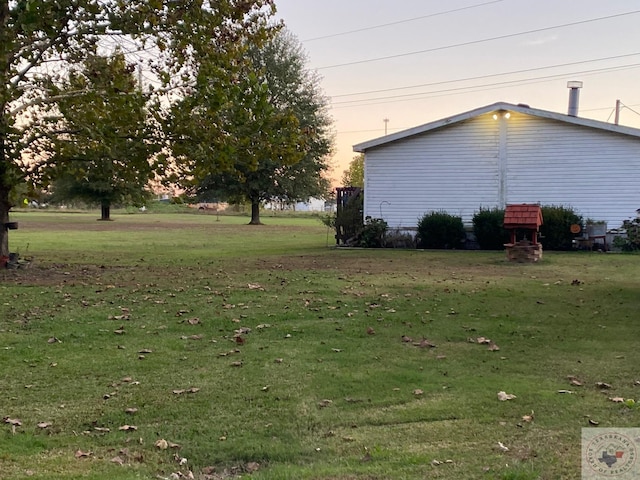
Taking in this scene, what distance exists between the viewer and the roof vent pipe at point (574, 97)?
69.4 ft

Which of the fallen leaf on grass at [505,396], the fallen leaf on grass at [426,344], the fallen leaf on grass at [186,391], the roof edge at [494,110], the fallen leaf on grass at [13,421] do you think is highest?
the roof edge at [494,110]

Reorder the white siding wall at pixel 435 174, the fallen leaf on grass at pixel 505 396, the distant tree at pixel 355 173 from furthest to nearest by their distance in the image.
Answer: the distant tree at pixel 355 173 < the white siding wall at pixel 435 174 < the fallen leaf on grass at pixel 505 396

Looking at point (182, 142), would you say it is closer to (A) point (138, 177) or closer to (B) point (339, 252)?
(A) point (138, 177)

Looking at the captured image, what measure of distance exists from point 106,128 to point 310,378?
8.29m

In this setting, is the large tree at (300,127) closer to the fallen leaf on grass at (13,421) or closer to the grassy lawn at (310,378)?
the grassy lawn at (310,378)

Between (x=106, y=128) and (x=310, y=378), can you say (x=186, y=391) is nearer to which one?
(x=310, y=378)

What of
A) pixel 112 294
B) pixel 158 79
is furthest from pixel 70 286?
pixel 158 79

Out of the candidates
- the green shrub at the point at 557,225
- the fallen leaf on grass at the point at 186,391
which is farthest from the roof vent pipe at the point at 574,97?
the fallen leaf on grass at the point at 186,391

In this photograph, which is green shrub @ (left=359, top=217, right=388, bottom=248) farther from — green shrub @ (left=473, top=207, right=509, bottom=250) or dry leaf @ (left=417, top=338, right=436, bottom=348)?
dry leaf @ (left=417, top=338, right=436, bottom=348)

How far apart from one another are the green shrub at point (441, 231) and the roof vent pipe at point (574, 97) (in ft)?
20.2

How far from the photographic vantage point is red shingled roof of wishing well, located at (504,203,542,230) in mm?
14914

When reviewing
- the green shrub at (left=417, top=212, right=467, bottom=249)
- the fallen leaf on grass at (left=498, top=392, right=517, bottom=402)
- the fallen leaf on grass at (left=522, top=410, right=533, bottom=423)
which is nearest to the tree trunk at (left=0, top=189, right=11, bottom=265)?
the fallen leaf on grass at (left=498, top=392, right=517, bottom=402)

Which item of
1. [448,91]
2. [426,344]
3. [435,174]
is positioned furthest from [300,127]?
[426,344]

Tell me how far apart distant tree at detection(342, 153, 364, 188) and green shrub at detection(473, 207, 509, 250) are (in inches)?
2328
